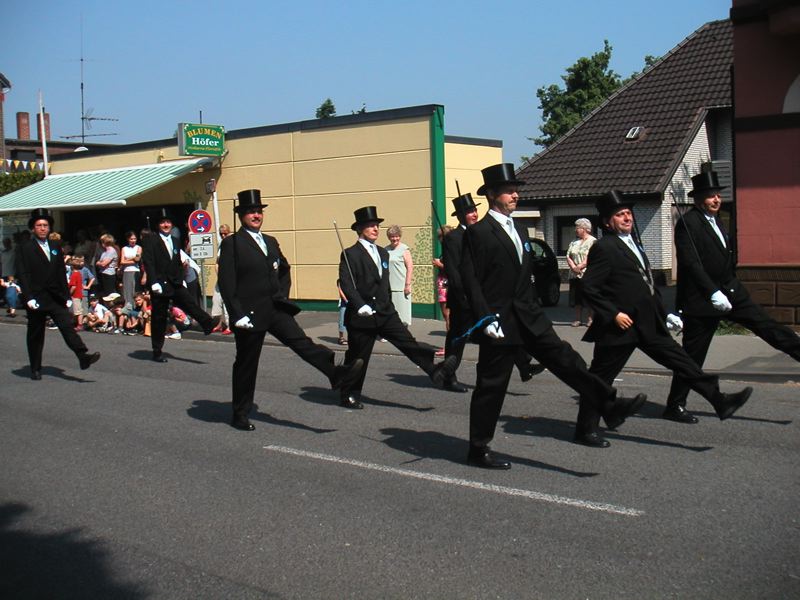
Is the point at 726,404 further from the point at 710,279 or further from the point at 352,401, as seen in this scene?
the point at 352,401

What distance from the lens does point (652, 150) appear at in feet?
98.8

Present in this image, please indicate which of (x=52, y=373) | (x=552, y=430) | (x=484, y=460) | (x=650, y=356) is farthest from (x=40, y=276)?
(x=650, y=356)

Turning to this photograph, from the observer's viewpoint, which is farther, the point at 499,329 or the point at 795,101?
the point at 795,101

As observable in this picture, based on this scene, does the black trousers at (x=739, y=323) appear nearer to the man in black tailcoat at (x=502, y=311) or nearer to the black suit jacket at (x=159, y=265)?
the man in black tailcoat at (x=502, y=311)

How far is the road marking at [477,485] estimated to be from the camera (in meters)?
5.73

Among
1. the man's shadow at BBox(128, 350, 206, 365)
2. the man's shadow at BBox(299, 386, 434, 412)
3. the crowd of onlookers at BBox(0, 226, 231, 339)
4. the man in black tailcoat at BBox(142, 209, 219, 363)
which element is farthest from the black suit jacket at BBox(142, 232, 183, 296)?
the man's shadow at BBox(299, 386, 434, 412)

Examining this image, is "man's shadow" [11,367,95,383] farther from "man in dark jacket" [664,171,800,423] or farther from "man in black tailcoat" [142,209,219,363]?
"man in dark jacket" [664,171,800,423]

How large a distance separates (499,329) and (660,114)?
1040 inches

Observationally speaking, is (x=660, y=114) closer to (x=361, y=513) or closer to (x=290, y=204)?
(x=290, y=204)

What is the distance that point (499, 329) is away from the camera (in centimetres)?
647

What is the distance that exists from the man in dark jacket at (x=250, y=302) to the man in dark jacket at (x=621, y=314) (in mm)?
2123

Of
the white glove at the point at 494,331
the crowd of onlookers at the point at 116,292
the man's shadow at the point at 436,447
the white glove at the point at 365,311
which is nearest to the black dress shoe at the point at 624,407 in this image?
the man's shadow at the point at 436,447

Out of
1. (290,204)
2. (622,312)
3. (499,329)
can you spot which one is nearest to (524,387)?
(622,312)

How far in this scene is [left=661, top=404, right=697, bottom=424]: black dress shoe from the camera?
8.15m
